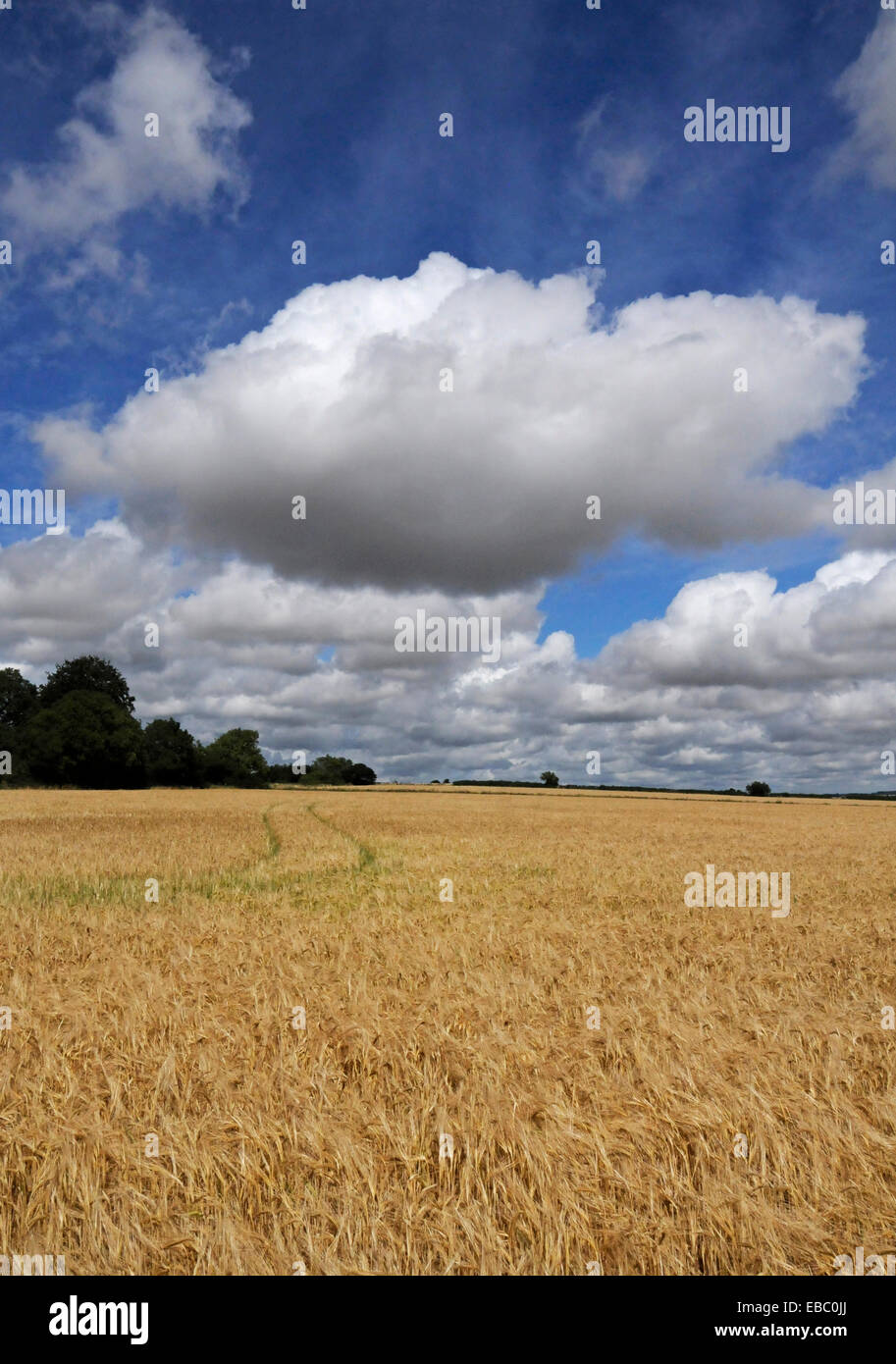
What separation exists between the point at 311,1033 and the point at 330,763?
6747 inches

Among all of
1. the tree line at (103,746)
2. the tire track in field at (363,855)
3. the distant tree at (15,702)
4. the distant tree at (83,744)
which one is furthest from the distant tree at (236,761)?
the tire track in field at (363,855)

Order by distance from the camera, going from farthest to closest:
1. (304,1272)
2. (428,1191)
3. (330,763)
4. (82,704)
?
1. (330,763)
2. (82,704)
3. (428,1191)
4. (304,1272)

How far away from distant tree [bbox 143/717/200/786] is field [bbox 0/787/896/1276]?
11475 cm

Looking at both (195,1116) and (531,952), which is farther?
(531,952)

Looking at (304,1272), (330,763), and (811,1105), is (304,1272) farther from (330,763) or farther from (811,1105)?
(330,763)

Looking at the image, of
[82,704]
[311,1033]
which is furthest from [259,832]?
[82,704]

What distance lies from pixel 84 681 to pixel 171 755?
18213 millimetres

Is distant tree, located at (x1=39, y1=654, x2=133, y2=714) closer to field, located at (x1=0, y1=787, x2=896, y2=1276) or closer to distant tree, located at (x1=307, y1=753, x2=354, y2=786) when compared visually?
distant tree, located at (x1=307, y1=753, x2=354, y2=786)

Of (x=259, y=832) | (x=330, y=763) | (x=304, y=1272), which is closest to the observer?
(x=304, y=1272)

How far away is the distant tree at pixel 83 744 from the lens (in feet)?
301

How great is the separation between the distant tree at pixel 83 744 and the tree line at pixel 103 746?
114 millimetres

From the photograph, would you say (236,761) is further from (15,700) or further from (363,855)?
(363,855)

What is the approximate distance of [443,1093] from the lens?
5.07 meters

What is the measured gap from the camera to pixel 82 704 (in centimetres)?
9556
